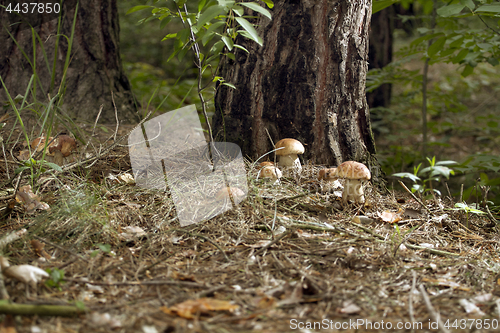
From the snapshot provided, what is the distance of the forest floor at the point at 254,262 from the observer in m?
1.37

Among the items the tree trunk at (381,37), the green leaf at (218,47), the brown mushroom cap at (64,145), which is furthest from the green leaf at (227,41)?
→ the tree trunk at (381,37)

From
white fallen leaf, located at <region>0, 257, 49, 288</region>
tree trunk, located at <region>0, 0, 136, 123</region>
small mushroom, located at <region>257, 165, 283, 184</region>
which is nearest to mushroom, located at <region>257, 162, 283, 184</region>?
small mushroom, located at <region>257, 165, 283, 184</region>

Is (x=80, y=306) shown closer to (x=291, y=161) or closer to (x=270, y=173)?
(x=270, y=173)

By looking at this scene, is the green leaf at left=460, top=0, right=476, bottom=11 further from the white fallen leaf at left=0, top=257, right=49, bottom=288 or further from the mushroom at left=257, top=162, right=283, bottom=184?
the white fallen leaf at left=0, top=257, right=49, bottom=288

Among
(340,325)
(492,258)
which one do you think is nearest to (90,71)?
(340,325)

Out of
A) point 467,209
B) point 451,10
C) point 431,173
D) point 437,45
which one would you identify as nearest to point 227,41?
point 431,173

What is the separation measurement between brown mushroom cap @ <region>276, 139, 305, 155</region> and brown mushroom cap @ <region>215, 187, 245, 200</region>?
549 mm

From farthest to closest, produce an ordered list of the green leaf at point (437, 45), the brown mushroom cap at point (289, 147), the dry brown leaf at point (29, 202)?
1. the green leaf at point (437, 45)
2. the brown mushroom cap at point (289, 147)
3. the dry brown leaf at point (29, 202)

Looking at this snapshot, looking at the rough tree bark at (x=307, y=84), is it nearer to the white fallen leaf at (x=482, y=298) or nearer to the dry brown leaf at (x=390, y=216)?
the dry brown leaf at (x=390, y=216)

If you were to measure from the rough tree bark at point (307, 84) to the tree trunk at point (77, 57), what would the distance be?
168cm

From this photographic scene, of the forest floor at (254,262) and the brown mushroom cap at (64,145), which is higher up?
the brown mushroom cap at (64,145)

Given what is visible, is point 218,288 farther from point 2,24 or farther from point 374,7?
point 2,24

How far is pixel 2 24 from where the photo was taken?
3.65 meters

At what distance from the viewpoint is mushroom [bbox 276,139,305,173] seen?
265 cm
